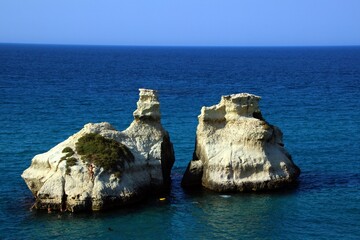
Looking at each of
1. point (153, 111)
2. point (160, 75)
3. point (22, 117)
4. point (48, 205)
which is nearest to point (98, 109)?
point (22, 117)

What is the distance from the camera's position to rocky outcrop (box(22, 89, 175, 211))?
4600 cm

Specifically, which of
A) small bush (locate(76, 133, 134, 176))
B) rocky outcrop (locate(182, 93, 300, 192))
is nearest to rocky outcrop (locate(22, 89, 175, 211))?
small bush (locate(76, 133, 134, 176))

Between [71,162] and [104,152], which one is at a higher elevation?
[104,152]

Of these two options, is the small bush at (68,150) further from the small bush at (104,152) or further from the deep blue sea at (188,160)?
the deep blue sea at (188,160)

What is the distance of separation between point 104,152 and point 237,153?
11.9 meters

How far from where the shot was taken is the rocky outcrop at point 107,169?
151 ft

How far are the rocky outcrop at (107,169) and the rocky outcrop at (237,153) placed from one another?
3462 millimetres

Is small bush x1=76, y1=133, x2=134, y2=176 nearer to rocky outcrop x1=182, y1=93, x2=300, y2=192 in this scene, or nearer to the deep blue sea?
the deep blue sea

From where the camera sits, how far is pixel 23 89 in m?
119

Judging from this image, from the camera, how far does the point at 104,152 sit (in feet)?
159

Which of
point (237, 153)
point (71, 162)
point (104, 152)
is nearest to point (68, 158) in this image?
point (71, 162)

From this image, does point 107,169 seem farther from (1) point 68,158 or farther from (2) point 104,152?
(1) point 68,158

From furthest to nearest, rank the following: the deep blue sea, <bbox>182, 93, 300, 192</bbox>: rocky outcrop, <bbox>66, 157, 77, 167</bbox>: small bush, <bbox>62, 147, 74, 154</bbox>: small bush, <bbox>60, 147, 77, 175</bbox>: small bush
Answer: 1. <bbox>182, 93, 300, 192</bbox>: rocky outcrop
2. <bbox>62, 147, 74, 154</bbox>: small bush
3. <bbox>66, 157, 77, 167</bbox>: small bush
4. <bbox>60, 147, 77, 175</bbox>: small bush
5. the deep blue sea

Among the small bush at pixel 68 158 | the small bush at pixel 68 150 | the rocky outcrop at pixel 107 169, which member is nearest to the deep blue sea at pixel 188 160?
the rocky outcrop at pixel 107 169
